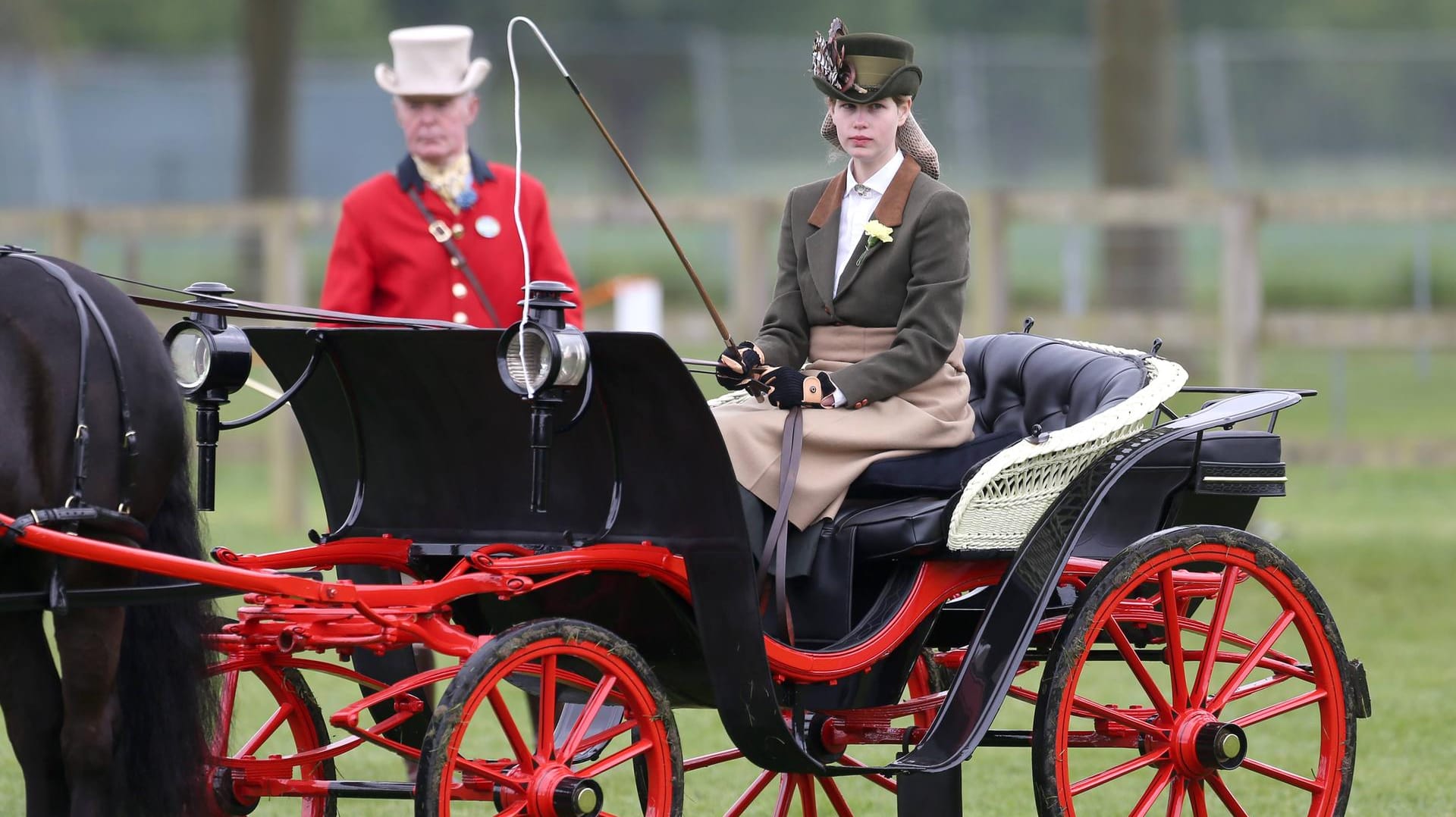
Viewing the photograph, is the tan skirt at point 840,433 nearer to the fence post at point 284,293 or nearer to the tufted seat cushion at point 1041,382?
the tufted seat cushion at point 1041,382

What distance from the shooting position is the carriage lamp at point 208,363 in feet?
11.4

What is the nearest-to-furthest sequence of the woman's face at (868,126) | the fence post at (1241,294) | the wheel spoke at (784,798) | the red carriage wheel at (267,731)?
the red carriage wheel at (267,731) → the woman's face at (868,126) → the wheel spoke at (784,798) → the fence post at (1241,294)

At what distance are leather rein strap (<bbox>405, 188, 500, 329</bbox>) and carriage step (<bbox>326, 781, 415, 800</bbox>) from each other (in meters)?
1.73

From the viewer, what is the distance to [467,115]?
5129 millimetres

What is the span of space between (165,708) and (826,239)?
154 cm

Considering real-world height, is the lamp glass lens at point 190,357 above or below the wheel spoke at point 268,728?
above

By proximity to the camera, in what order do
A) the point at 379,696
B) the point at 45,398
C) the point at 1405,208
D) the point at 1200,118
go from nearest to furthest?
the point at 379,696
the point at 45,398
the point at 1405,208
the point at 1200,118

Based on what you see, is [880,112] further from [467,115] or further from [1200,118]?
[1200,118]

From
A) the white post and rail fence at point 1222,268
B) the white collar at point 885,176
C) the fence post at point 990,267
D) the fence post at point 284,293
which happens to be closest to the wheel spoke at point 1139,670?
the white collar at point 885,176

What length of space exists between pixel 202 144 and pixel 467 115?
13498 mm

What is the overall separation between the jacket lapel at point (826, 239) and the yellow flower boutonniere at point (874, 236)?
0.27ft

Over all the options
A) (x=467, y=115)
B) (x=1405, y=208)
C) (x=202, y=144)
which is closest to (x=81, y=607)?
(x=467, y=115)

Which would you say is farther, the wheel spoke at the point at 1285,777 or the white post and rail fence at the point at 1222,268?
the white post and rail fence at the point at 1222,268

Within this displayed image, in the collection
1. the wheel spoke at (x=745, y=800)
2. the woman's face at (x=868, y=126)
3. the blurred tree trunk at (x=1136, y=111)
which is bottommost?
the wheel spoke at (x=745, y=800)
